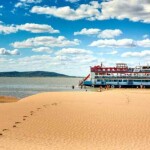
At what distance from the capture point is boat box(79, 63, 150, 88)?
4515 inches

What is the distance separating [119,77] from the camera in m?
118

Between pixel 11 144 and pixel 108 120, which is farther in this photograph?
pixel 108 120

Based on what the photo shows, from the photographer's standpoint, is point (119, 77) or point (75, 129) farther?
point (119, 77)

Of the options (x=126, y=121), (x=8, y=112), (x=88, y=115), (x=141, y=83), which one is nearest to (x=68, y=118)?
(x=88, y=115)

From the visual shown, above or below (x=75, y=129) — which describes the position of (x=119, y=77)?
above

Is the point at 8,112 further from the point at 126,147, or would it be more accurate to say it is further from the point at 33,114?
the point at 126,147

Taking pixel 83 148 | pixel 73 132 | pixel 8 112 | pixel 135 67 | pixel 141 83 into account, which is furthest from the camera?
pixel 135 67

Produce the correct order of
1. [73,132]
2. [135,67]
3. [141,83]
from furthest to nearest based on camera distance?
[135,67] < [141,83] < [73,132]

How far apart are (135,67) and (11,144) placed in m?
109

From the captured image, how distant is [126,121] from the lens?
2353 centimetres

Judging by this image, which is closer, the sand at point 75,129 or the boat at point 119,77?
the sand at point 75,129

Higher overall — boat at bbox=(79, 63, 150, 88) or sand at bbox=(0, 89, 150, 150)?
boat at bbox=(79, 63, 150, 88)

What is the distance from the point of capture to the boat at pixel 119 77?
11469 cm

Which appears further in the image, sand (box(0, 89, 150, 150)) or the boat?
the boat
